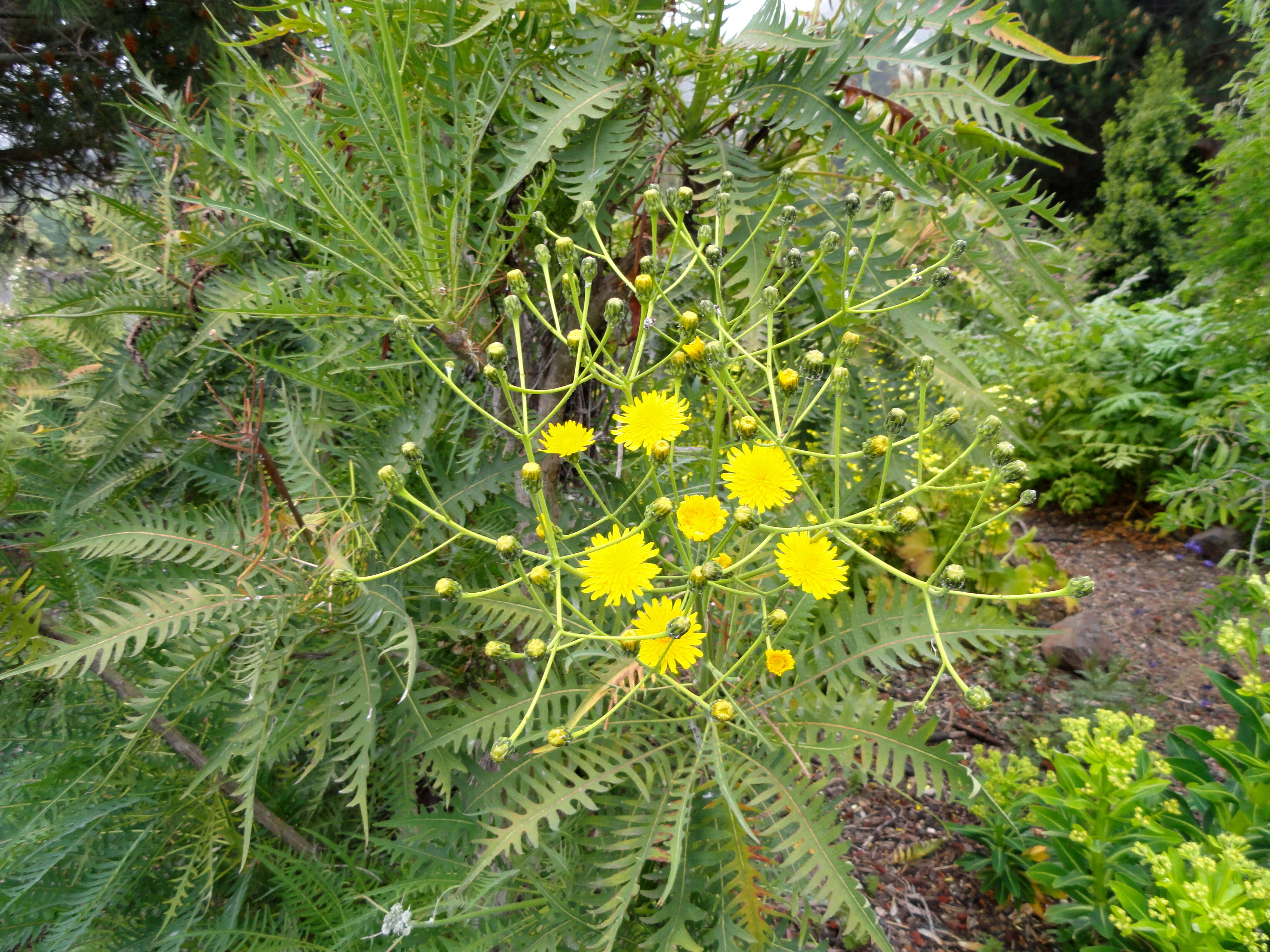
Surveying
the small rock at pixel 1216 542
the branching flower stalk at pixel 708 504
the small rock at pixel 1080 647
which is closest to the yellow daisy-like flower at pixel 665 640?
the branching flower stalk at pixel 708 504

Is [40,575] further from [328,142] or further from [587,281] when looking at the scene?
[587,281]

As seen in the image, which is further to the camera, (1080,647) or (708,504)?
(1080,647)

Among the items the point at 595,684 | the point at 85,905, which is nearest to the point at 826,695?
the point at 595,684

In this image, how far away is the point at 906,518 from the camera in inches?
19.8

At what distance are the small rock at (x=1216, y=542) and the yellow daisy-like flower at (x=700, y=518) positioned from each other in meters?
3.48

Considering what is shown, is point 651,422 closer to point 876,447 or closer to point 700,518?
point 700,518

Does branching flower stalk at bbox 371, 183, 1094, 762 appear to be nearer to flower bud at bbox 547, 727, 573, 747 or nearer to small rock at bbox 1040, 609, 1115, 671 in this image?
flower bud at bbox 547, 727, 573, 747

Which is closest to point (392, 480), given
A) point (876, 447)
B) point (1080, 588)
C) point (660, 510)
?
point (660, 510)

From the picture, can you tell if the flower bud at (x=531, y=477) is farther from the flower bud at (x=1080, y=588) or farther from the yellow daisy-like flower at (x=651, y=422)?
the flower bud at (x=1080, y=588)

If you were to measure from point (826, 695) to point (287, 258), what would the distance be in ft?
2.89

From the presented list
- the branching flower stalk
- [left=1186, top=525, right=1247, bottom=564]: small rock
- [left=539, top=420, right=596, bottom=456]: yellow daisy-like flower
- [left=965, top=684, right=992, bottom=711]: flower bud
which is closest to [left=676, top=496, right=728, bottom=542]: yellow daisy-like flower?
the branching flower stalk

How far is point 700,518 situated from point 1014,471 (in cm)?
28

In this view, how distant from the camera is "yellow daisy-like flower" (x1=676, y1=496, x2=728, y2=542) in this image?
1.67ft

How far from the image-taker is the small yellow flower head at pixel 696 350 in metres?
0.54
